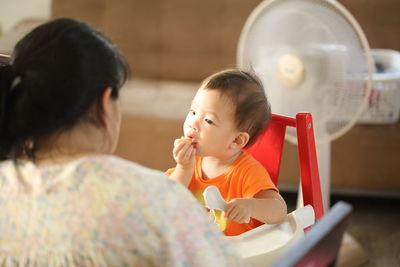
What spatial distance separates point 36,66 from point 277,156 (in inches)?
29.8

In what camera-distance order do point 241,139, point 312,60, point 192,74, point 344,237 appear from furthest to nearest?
1. point 192,74
2. point 344,237
3. point 312,60
4. point 241,139

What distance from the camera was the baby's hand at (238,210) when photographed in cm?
116

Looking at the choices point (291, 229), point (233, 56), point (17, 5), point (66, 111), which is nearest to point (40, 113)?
point (66, 111)

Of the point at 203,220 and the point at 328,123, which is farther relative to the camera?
the point at 328,123

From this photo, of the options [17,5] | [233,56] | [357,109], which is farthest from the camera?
[17,5]

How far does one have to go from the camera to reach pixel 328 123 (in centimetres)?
190

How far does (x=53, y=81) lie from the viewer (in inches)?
32.8

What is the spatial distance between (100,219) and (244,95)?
602 millimetres

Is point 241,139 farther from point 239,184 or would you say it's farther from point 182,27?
point 182,27

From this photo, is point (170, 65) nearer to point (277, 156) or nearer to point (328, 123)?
point (328, 123)

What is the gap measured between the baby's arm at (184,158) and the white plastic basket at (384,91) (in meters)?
1.10

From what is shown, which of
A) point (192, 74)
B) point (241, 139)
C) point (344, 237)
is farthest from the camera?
point (192, 74)

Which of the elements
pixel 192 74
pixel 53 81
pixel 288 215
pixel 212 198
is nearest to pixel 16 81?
pixel 53 81

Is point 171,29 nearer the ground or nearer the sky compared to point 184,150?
nearer the ground
